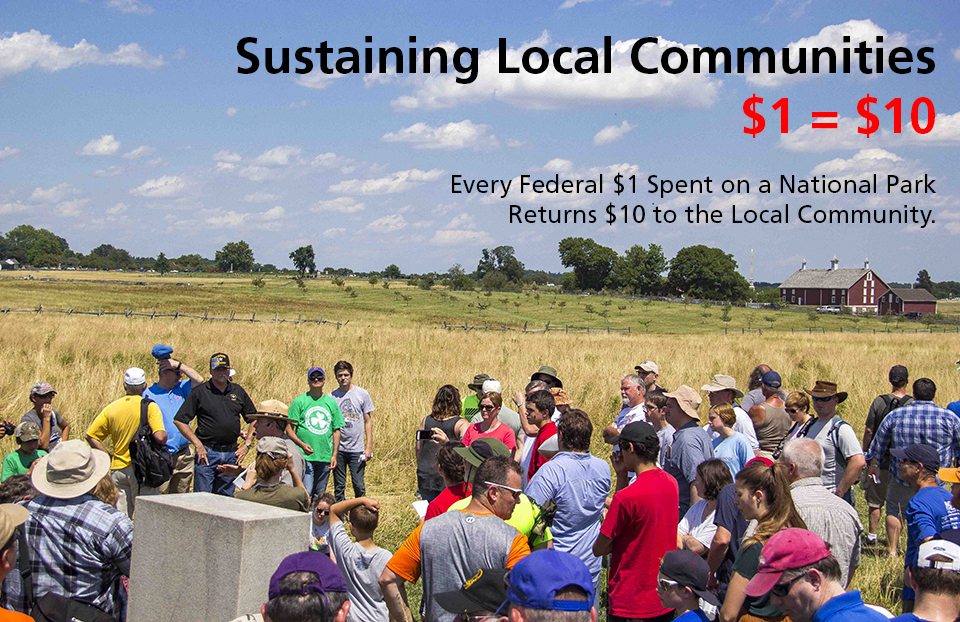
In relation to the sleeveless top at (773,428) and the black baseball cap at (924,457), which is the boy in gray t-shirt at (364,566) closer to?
the black baseball cap at (924,457)

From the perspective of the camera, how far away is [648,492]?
4.14 m

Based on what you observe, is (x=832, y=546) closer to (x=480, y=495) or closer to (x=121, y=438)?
(x=480, y=495)

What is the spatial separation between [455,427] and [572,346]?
19.6m

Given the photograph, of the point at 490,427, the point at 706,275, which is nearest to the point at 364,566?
the point at 490,427

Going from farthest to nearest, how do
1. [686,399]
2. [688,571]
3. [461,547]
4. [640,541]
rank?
[686,399] < [640,541] < [461,547] < [688,571]

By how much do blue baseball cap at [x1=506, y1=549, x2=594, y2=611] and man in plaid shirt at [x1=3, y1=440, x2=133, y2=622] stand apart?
2357 millimetres

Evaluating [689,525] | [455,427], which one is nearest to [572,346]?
[455,427]

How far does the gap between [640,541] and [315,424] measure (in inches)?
167

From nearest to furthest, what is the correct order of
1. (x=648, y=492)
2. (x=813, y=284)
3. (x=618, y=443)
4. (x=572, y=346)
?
(x=648, y=492), (x=618, y=443), (x=572, y=346), (x=813, y=284)

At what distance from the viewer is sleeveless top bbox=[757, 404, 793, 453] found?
750 centimetres

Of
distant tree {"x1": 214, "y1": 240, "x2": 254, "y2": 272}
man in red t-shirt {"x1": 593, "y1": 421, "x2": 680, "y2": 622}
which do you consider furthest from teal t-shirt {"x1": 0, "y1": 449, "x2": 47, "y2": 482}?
distant tree {"x1": 214, "y1": 240, "x2": 254, "y2": 272}

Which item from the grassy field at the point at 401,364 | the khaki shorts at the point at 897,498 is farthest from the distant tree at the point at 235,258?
the khaki shorts at the point at 897,498

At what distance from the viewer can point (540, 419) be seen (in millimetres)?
5723

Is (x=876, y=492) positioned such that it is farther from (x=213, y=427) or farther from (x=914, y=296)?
(x=914, y=296)
